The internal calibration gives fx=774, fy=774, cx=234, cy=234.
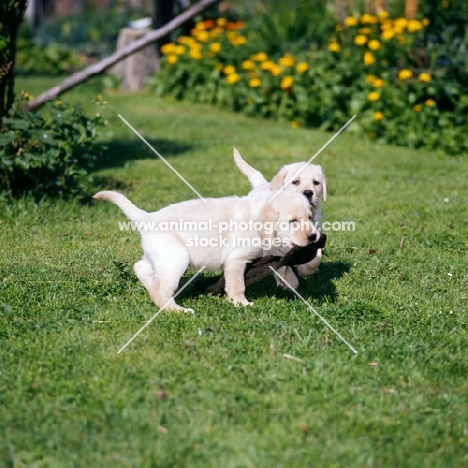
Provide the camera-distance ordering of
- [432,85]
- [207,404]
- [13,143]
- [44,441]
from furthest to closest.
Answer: [432,85] < [13,143] < [207,404] < [44,441]

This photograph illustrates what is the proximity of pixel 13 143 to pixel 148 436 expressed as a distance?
391cm

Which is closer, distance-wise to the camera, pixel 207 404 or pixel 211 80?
pixel 207 404

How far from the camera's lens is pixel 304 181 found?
5340 millimetres

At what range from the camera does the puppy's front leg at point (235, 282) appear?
464 centimetres

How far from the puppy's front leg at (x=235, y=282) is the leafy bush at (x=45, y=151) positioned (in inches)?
98.5

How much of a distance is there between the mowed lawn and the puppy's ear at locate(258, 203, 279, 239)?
0.46m

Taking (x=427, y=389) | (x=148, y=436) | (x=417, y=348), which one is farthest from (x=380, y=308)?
(x=148, y=436)

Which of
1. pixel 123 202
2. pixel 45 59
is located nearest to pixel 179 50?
pixel 45 59

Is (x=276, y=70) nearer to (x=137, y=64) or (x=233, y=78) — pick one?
(x=233, y=78)

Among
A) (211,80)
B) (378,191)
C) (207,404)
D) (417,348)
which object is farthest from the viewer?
(211,80)

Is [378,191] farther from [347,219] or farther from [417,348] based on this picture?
[417,348]

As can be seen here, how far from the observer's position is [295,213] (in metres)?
4.50

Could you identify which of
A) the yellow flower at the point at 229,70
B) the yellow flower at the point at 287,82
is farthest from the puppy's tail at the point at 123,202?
the yellow flower at the point at 229,70

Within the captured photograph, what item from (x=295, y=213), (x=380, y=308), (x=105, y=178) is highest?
(x=295, y=213)
